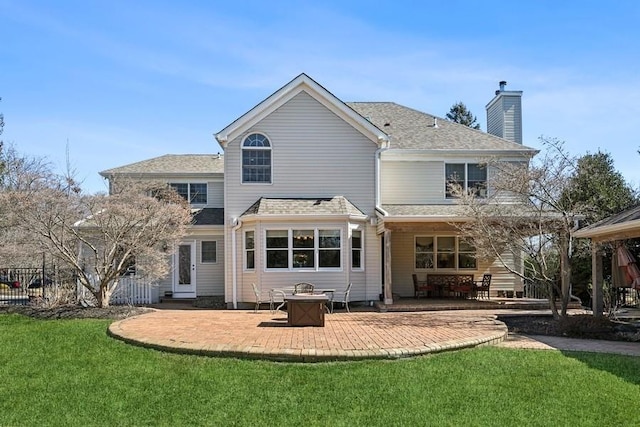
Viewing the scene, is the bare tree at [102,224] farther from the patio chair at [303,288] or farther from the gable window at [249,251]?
the patio chair at [303,288]

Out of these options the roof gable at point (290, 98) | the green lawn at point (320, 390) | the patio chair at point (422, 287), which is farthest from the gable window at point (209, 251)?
the green lawn at point (320, 390)

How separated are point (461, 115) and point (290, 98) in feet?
125

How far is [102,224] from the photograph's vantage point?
15320 millimetres

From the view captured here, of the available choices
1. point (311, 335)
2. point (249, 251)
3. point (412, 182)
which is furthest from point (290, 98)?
point (311, 335)

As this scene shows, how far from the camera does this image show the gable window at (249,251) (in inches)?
702

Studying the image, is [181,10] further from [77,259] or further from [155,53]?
[77,259]

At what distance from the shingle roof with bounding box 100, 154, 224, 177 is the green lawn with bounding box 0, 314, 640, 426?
1344cm

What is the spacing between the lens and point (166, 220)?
1599cm

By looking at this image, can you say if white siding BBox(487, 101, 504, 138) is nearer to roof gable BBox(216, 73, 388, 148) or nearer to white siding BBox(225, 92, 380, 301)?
roof gable BBox(216, 73, 388, 148)

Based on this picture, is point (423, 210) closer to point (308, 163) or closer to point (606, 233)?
point (308, 163)

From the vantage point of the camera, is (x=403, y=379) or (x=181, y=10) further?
(x=181, y=10)

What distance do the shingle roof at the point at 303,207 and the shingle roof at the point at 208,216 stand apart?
2702mm

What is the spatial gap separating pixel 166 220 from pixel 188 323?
4.32m

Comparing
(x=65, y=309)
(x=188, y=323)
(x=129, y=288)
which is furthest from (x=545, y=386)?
(x=129, y=288)
